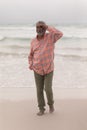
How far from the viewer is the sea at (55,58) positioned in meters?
6.75

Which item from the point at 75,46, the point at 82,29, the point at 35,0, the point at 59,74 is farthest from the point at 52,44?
the point at 82,29

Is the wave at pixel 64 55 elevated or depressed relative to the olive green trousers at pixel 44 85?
depressed

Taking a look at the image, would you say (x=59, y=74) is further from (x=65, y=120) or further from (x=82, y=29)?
(x=82, y=29)

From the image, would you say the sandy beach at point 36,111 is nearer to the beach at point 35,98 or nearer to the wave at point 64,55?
the beach at point 35,98

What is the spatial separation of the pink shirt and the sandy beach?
0.51 m

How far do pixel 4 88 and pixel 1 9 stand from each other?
4925 mm

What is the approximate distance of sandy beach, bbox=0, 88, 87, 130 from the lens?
367 centimetres

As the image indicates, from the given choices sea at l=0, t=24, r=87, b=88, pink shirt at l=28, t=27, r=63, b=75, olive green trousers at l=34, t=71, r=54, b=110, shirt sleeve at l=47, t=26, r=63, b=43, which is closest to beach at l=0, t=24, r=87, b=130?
sea at l=0, t=24, r=87, b=88

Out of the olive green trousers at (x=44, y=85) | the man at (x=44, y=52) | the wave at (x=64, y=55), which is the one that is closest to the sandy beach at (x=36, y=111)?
the olive green trousers at (x=44, y=85)

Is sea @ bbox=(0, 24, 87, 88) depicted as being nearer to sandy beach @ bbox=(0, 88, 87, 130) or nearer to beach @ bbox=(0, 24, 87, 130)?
beach @ bbox=(0, 24, 87, 130)

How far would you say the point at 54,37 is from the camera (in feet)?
13.1

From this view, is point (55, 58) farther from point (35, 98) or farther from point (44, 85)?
point (44, 85)

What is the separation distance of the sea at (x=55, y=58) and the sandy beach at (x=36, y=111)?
35.5 inches

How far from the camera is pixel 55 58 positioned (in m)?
10.1
